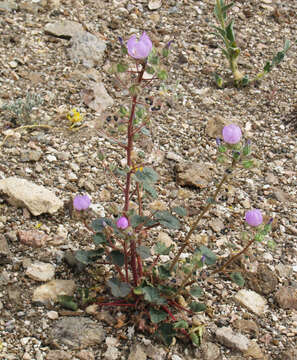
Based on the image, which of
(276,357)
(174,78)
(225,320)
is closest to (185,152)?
(174,78)

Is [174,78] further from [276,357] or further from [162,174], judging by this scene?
[276,357]

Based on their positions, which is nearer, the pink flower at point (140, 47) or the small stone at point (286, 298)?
the pink flower at point (140, 47)

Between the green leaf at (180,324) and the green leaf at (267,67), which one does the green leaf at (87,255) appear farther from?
the green leaf at (267,67)

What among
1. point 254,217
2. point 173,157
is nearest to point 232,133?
point 254,217

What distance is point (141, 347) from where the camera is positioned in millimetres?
1977

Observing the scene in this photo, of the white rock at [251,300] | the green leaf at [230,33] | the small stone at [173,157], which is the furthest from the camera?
the green leaf at [230,33]

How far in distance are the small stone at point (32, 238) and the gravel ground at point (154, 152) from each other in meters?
0.02

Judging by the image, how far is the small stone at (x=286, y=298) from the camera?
2.26 m

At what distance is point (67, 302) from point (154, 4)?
2.57 meters

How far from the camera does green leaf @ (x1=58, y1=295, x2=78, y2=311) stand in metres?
2.04

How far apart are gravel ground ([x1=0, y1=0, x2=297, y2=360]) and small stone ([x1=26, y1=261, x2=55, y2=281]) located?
0.02 m

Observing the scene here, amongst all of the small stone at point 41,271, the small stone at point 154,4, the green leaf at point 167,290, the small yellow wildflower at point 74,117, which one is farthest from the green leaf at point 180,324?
the small stone at point 154,4

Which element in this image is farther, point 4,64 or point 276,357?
point 4,64

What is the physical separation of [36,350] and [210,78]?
2161 millimetres
